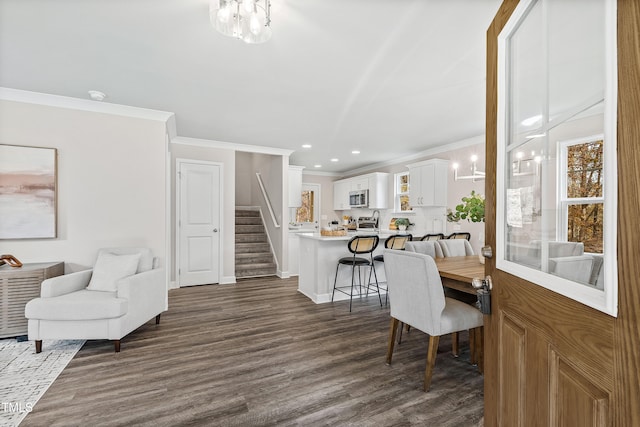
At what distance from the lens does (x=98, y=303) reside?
8.26 ft

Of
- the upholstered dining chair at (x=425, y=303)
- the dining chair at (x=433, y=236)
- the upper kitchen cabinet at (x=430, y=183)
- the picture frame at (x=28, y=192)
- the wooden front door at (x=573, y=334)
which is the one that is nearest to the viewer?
the wooden front door at (x=573, y=334)

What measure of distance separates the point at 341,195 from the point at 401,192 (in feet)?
6.59

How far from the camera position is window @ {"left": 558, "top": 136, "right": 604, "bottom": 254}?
64cm

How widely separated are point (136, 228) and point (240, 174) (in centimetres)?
473

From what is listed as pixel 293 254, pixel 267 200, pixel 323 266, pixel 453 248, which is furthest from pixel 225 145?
pixel 453 248

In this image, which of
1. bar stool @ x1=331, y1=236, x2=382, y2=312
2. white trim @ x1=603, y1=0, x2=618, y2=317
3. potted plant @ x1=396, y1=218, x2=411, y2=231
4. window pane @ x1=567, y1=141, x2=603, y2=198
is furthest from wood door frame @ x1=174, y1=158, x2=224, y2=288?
white trim @ x1=603, y1=0, x2=618, y2=317

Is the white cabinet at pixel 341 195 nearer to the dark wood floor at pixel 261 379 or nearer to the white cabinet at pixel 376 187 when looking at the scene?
the white cabinet at pixel 376 187

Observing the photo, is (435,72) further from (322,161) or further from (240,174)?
(240,174)

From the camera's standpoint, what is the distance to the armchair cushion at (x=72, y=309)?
8.13ft

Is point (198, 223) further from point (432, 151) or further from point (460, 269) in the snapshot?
point (432, 151)

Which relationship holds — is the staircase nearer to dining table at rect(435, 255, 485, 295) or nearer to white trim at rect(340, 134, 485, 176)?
white trim at rect(340, 134, 485, 176)

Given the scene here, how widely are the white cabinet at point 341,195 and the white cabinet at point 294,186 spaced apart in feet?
5.81
